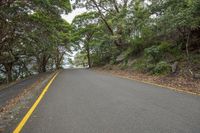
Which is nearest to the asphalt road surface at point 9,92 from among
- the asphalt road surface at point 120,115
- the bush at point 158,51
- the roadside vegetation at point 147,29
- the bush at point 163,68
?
the asphalt road surface at point 120,115

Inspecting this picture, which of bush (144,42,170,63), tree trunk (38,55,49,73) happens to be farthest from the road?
tree trunk (38,55,49,73)

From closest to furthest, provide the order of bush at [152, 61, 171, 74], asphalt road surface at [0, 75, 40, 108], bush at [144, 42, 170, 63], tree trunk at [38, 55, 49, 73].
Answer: asphalt road surface at [0, 75, 40, 108], bush at [152, 61, 171, 74], bush at [144, 42, 170, 63], tree trunk at [38, 55, 49, 73]

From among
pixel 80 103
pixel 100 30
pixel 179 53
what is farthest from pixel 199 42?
pixel 100 30

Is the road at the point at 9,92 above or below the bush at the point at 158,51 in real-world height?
below

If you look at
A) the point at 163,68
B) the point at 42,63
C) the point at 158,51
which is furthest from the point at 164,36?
the point at 42,63

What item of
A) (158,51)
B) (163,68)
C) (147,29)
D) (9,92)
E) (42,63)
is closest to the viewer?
(9,92)

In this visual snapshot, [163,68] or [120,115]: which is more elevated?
[163,68]

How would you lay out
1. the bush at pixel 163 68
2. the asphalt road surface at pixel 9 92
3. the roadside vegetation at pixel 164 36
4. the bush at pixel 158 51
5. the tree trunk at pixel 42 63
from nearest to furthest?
the asphalt road surface at pixel 9 92 → the roadside vegetation at pixel 164 36 → the bush at pixel 163 68 → the bush at pixel 158 51 → the tree trunk at pixel 42 63

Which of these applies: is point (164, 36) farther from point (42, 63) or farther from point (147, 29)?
point (42, 63)

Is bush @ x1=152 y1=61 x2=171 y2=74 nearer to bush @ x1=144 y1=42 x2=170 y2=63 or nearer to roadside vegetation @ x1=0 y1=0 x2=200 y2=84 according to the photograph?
roadside vegetation @ x1=0 y1=0 x2=200 y2=84

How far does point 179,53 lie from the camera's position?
15.0 meters

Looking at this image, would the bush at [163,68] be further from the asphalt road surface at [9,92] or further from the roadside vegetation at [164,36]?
the asphalt road surface at [9,92]

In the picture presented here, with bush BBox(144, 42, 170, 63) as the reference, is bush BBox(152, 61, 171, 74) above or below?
below

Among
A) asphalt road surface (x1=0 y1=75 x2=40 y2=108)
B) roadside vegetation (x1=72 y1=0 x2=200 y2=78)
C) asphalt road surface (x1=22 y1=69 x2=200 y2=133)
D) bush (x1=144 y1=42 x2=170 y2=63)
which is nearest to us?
asphalt road surface (x1=22 y1=69 x2=200 y2=133)
